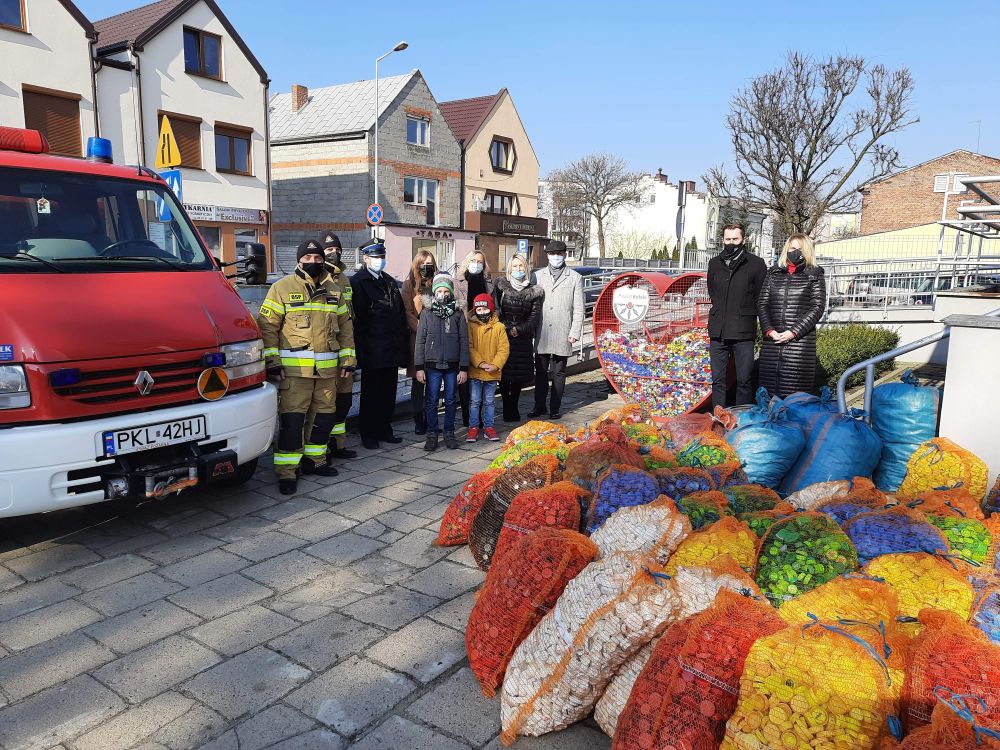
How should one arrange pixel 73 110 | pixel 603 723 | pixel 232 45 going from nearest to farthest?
pixel 603 723 → pixel 73 110 → pixel 232 45

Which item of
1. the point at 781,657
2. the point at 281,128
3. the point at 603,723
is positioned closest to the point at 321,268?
the point at 603,723

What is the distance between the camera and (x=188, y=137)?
22.8 m

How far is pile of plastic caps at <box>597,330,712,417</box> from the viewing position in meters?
7.29

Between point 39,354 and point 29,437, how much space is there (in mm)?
435

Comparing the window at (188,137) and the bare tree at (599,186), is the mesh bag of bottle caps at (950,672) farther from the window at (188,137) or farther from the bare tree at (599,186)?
the bare tree at (599,186)

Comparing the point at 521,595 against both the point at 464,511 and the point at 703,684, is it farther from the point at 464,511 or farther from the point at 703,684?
the point at 464,511

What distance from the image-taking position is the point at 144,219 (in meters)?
5.05

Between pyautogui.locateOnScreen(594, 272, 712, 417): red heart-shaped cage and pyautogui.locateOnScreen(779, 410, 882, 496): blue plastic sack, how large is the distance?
2716mm

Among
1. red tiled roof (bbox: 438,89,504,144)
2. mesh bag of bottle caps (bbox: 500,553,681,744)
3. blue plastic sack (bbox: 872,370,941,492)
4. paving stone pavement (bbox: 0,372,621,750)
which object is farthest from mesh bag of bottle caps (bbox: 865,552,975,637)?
red tiled roof (bbox: 438,89,504,144)

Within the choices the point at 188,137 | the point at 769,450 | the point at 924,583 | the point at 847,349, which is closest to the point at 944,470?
the point at 769,450

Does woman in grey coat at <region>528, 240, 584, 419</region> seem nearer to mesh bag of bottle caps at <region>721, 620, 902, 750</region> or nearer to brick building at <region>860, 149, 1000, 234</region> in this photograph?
mesh bag of bottle caps at <region>721, 620, 902, 750</region>

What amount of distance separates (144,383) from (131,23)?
80.5 feet

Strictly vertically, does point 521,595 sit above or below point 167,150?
below

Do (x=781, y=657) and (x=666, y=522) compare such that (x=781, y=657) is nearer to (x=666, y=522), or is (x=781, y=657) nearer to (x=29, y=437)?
(x=666, y=522)
